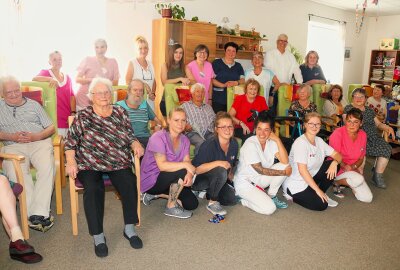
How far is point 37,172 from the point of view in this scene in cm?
273

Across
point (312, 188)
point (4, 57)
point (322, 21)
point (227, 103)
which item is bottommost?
point (312, 188)

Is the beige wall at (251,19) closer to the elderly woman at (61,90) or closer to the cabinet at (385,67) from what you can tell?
the cabinet at (385,67)

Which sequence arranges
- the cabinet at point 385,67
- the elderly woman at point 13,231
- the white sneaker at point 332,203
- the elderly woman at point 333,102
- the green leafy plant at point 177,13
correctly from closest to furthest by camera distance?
1. the elderly woman at point 13,231
2. the white sneaker at point 332,203
3. the elderly woman at point 333,102
4. the green leafy plant at point 177,13
5. the cabinet at point 385,67

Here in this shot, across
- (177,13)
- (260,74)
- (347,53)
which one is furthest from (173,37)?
(347,53)

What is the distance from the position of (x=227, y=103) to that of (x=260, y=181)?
1397mm

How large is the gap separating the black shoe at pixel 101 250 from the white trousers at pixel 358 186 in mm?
2349

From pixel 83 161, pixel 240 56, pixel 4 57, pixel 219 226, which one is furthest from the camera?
pixel 240 56

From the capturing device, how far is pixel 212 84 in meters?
4.68

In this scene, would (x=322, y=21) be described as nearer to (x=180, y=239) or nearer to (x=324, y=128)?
(x=324, y=128)

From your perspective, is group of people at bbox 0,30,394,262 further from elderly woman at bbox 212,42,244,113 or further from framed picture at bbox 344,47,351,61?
framed picture at bbox 344,47,351,61

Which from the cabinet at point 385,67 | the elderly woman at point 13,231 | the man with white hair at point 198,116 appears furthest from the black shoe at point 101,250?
the cabinet at point 385,67

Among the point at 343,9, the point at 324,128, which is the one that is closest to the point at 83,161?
the point at 324,128

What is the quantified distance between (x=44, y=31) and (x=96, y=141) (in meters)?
2.81

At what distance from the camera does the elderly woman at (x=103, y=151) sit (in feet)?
8.03
